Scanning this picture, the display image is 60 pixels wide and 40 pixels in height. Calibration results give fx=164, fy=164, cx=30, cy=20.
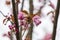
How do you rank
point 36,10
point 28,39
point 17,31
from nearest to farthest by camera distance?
point 17,31
point 28,39
point 36,10

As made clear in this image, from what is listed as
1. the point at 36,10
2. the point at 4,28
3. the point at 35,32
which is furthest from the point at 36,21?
the point at 4,28

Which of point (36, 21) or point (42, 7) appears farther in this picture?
point (42, 7)

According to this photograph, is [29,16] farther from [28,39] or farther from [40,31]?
[40,31]

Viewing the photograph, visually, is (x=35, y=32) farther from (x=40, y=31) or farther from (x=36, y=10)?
(x=36, y=10)


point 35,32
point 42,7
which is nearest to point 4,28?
point 35,32

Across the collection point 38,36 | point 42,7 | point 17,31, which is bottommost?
point 38,36

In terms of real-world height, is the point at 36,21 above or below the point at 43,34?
above

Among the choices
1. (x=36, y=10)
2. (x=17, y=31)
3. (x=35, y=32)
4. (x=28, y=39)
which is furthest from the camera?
(x=35, y=32)

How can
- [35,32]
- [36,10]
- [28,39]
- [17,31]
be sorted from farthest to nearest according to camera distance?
[35,32]
[36,10]
[28,39]
[17,31]

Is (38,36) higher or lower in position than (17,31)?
lower
